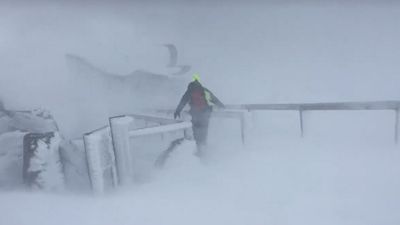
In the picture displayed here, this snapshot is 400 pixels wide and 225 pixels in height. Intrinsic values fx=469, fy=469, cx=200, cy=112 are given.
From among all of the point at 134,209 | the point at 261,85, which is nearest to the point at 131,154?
the point at 134,209

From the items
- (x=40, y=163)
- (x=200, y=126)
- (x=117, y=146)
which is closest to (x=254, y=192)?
(x=200, y=126)

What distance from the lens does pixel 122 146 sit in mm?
1876

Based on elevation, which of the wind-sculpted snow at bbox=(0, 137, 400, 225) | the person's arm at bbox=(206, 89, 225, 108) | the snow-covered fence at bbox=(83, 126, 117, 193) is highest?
the person's arm at bbox=(206, 89, 225, 108)

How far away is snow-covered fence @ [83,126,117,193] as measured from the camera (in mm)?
1839

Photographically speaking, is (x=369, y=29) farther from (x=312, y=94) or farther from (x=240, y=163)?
(x=240, y=163)

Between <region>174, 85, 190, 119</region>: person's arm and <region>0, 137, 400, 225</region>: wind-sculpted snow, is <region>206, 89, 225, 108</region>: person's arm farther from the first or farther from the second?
<region>0, 137, 400, 225</region>: wind-sculpted snow

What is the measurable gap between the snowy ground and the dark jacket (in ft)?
0.63

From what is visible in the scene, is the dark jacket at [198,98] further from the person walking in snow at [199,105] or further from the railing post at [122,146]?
the railing post at [122,146]

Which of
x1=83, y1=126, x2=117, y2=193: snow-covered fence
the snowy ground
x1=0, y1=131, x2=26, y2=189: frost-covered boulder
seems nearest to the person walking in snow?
the snowy ground

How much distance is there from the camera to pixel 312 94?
1.92m

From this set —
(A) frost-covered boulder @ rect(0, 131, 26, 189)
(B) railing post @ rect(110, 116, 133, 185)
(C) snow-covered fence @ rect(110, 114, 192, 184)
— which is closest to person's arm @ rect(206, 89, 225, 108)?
(C) snow-covered fence @ rect(110, 114, 192, 184)

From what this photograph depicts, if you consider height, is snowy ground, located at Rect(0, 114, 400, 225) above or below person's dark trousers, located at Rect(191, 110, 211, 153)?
below

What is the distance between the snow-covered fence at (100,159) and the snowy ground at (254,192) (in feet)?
0.19

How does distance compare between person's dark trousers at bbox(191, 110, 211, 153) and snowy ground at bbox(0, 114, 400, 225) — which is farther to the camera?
person's dark trousers at bbox(191, 110, 211, 153)
